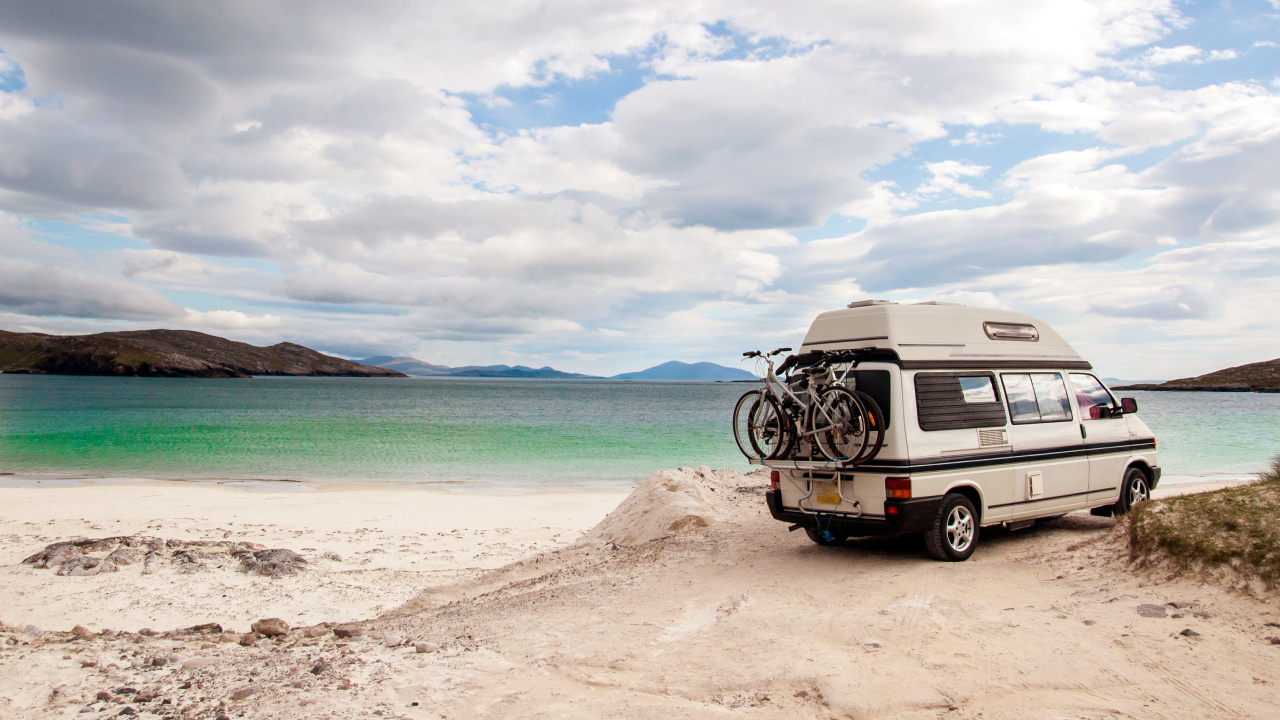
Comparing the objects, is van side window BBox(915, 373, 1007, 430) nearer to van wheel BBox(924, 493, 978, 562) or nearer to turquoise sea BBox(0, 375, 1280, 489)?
van wheel BBox(924, 493, 978, 562)

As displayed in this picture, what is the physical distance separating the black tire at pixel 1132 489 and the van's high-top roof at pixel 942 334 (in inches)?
65.3

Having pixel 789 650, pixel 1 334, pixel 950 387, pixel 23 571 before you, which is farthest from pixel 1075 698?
pixel 1 334

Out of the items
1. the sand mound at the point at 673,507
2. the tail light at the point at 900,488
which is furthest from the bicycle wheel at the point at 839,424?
the sand mound at the point at 673,507

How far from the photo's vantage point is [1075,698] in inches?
168

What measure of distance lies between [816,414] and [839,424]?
0.26 metres

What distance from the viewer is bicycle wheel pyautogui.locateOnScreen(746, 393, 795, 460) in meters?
7.58

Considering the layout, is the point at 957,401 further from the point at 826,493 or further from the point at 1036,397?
the point at 826,493

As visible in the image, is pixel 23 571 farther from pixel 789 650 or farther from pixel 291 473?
pixel 291 473

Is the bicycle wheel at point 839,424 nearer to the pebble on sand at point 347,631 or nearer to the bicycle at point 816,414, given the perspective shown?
the bicycle at point 816,414

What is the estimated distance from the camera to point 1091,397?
8984 mm

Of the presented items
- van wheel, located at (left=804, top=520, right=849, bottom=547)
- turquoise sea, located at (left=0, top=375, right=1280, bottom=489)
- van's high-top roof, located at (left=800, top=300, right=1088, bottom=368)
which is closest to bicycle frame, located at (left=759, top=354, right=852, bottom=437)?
van's high-top roof, located at (left=800, top=300, right=1088, bottom=368)

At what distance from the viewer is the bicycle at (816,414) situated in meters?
7.09

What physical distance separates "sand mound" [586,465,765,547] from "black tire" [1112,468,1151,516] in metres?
5.08

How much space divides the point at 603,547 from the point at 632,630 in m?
4.34
